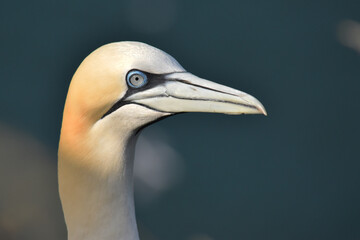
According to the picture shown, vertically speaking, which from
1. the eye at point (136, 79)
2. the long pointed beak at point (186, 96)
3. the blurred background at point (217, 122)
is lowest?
the blurred background at point (217, 122)

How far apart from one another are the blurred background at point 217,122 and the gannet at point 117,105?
66.8 inches

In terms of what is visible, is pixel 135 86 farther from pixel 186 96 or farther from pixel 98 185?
pixel 98 185

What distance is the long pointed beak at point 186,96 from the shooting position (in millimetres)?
2297

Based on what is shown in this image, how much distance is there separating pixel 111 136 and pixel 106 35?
5.83ft

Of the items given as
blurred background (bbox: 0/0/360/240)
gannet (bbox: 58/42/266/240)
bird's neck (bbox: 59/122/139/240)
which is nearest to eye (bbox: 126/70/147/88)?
gannet (bbox: 58/42/266/240)

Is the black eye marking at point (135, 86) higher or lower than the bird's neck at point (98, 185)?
higher

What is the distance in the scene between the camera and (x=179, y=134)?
426 centimetres

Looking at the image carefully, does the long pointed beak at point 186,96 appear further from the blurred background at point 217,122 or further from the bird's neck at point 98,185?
the blurred background at point 217,122

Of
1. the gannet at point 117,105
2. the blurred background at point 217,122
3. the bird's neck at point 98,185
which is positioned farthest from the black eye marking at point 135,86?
the blurred background at point 217,122

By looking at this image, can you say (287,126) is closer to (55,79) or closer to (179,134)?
(179,134)

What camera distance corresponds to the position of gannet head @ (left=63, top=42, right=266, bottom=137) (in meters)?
2.27

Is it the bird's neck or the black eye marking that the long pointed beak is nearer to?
the black eye marking

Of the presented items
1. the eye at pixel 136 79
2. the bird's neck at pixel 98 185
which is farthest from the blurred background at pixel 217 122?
the eye at pixel 136 79

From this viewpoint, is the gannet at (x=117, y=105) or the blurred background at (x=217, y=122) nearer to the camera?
the gannet at (x=117, y=105)
